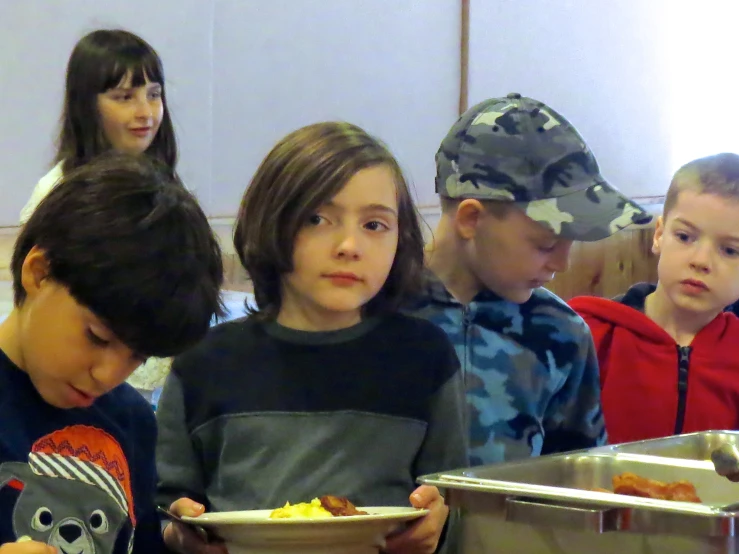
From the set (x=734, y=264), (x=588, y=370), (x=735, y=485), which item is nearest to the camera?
(x=735, y=485)

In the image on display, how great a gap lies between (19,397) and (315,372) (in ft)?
1.30

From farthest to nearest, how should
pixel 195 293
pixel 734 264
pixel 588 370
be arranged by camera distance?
1. pixel 734 264
2. pixel 588 370
3. pixel 195 293

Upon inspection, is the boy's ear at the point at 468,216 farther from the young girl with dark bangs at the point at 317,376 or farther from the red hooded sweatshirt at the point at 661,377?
the red hooded sweatshirt at the point at 661,377

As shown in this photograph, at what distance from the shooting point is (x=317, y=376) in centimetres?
130

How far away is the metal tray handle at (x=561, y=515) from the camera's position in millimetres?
986

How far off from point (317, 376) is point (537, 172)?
0.42 m

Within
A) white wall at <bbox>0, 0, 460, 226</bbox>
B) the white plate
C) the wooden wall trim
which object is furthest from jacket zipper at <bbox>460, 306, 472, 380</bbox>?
the wooden wall trim

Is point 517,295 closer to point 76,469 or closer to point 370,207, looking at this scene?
point 370,207

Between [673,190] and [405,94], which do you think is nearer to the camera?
[673,190]

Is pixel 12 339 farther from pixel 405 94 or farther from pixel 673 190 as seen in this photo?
pixel 405 94

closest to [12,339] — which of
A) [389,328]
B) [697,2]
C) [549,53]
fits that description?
[389,328]

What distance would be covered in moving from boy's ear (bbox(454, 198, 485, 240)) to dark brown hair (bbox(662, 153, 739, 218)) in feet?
1.87

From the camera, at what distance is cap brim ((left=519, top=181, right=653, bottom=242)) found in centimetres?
140

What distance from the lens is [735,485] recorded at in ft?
4.11
